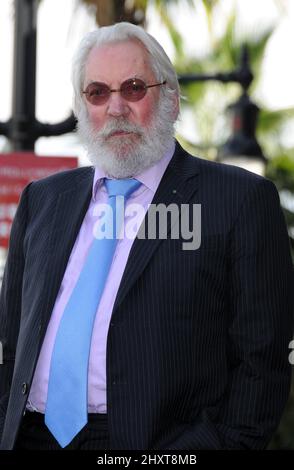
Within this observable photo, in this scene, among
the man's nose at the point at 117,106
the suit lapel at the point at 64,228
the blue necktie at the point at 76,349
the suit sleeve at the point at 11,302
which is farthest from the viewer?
the suit sleeve at the point at 11,302

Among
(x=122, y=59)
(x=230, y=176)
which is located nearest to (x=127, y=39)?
(x=122, y=59)

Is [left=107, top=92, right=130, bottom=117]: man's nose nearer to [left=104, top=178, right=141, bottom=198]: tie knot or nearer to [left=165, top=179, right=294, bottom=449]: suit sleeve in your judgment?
[left=104, top=178, right=141, bottom=198]: tie knot

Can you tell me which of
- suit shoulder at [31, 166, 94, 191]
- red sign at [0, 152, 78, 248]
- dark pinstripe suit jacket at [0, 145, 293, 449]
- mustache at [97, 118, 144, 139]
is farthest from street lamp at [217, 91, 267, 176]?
dark pinstripe suit jacket at [0, 145, 293, 449]

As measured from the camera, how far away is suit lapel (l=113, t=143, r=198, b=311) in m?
3.25

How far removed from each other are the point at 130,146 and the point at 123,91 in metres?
0.17

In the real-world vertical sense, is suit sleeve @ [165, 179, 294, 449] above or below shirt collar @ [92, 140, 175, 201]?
below

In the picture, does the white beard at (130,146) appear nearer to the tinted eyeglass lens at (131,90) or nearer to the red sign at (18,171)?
the tinted eyeglass lens at (131,90)

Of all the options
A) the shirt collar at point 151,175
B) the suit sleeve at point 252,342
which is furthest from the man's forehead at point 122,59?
the suit sleeve at point 252,342

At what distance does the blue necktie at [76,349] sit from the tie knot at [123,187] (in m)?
0.09

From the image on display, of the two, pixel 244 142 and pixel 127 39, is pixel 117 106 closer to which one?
pixel 127 39

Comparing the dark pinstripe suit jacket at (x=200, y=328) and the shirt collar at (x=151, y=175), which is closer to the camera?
the dark pinstripe suit jacket at (x=200, y=328)

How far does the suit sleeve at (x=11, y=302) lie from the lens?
3.66 meters

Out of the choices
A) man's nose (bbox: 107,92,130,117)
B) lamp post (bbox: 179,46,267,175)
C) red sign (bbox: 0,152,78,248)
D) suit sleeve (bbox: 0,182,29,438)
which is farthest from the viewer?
lamp post (bbox: 179,46,267,175)
